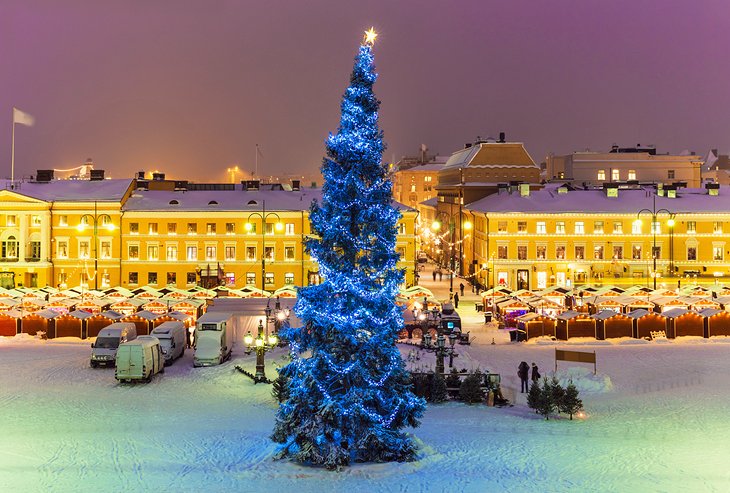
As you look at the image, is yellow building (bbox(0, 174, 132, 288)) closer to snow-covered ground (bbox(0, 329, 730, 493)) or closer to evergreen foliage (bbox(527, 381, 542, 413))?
snow-covered ground (bbox(0, 329, 730, 493))

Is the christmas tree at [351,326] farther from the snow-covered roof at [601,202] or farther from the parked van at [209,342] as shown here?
the snow-covered roof at [601,202]

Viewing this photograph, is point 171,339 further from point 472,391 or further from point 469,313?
point 469,313

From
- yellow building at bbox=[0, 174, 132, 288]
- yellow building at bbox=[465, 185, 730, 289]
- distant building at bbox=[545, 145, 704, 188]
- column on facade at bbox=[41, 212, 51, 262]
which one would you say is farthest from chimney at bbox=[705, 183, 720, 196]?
column on facade at bbox=[41, 212, 51, 262]

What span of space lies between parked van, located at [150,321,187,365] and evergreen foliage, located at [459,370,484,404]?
14305 mm

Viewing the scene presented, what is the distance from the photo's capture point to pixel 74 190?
7312 cm

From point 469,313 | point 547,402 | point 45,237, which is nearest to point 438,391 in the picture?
point 547,402

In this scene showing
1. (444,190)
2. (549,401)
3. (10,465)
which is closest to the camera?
(10,465)

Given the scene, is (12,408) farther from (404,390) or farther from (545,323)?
(545,323)

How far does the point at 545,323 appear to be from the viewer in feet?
146

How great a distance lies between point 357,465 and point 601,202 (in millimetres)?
58196

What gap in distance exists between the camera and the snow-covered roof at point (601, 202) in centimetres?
7275

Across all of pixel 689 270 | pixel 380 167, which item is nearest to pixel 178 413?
pixel 380 167

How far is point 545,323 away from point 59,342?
26582mm

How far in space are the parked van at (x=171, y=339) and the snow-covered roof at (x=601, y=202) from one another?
39.8 m
